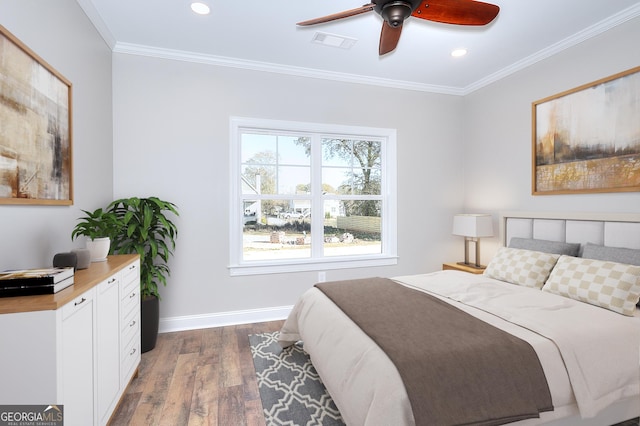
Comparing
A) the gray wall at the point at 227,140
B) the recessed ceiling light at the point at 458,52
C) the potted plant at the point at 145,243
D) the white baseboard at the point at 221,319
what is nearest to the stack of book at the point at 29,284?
the gray wall at the point at 227,140

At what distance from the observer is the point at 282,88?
3.42 meters

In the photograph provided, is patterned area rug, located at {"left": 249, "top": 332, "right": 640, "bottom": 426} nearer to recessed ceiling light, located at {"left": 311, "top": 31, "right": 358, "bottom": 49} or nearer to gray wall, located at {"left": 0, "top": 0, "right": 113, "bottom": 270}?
gray wall, located at {"left": 0, "top": 0, "right": 113, "bottom": 270}

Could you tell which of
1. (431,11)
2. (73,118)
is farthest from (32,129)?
(431,11)

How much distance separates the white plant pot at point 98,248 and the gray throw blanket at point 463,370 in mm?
1761

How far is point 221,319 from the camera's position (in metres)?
3.25

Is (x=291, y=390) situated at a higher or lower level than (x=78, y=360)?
lower

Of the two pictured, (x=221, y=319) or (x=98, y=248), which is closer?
(x=98, y=248)

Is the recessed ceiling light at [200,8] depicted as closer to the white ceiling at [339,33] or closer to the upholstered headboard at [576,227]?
the white ceiling at [339,33]

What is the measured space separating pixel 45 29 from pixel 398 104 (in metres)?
3.32

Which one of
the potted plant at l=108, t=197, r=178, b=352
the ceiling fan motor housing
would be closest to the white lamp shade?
the ceiling fan motor housing

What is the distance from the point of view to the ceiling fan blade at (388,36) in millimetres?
1873

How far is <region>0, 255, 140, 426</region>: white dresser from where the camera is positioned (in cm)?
112

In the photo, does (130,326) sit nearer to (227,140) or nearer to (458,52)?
(227,140)

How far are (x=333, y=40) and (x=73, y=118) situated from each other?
2196mm
